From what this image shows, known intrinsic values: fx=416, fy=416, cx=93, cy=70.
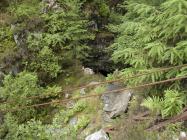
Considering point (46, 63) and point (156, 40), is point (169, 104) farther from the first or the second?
point (46, 63)

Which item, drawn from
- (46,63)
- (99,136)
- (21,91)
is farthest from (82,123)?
(46,63)

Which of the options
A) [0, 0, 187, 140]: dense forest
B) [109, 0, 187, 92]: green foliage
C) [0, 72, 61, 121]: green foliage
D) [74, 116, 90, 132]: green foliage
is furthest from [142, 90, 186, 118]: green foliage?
[0, 72, 61, 121]: green foliage

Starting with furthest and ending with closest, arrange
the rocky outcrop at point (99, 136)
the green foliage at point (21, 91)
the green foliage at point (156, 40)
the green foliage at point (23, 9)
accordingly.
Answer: the green foliage at point (23, 9) < the green foliage at point (21, 91) < the rocky outcrop at point (99, 136) < the green foliage at point (156, 40)

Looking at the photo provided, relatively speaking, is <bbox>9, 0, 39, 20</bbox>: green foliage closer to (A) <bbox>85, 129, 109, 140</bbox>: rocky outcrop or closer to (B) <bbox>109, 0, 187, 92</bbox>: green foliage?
(B) <bbox>109, 0, 187, 92</bbox>: green foliage

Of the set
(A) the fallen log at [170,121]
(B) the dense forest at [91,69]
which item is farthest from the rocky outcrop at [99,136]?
(A) the fallen log at [170,121]

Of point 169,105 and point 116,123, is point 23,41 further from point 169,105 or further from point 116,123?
point 169,105

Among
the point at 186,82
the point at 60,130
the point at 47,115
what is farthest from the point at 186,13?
the point at 47,115

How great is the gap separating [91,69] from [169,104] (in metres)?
3.30

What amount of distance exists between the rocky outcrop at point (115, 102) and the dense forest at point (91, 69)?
0.02 metres

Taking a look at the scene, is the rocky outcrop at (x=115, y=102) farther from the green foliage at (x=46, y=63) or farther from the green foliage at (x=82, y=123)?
the green foliage at (x=46, y=63)

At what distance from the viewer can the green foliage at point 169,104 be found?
745 cm

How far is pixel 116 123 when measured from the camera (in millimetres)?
8023

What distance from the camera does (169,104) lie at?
7.43 m

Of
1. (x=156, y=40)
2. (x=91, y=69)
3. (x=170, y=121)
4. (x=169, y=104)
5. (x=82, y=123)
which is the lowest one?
(x=82, y=123)
